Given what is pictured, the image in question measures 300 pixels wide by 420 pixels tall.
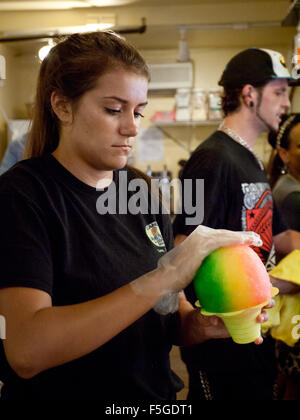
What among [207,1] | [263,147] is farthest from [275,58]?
[263,147]

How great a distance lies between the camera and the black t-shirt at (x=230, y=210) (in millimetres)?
1405

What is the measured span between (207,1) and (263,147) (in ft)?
5.68

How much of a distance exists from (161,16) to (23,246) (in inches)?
174

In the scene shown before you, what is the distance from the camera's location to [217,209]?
1443 millimetres

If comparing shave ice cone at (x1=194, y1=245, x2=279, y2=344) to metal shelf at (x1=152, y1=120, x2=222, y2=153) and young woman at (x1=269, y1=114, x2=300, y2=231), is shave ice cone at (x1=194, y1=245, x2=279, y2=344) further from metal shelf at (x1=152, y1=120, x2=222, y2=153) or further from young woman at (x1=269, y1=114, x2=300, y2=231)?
metal shelf at (x1=152, y1=120, x2=222, y2=153)

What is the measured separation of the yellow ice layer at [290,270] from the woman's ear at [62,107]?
0.89 meters

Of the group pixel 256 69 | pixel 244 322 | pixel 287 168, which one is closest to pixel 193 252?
pixel 244 322

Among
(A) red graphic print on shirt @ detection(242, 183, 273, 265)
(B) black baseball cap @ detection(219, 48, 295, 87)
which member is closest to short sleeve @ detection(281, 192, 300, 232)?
(A) red graphic print on shirt @ detection(242, 183, 273, 265)

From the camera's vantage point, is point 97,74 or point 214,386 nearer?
point 97,74

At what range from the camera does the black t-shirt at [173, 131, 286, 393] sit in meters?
1.41

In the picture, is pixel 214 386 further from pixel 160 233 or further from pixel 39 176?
pixel 39 176

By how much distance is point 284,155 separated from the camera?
2.07 meters

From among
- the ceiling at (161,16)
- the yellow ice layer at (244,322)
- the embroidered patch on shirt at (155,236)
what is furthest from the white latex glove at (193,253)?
the ceiling at (161,16)

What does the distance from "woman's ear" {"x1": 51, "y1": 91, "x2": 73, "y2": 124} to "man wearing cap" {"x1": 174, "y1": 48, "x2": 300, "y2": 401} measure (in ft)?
2.21
